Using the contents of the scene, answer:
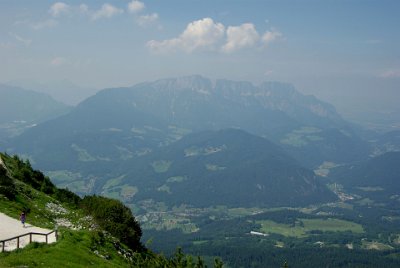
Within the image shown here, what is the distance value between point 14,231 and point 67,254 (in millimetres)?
8066

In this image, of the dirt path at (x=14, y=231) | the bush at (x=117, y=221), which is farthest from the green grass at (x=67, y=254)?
the bush at (x=117, y=221)

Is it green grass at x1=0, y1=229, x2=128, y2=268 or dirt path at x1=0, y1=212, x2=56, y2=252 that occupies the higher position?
dirt path at x1=0, y1=212, x2=56, y2=252

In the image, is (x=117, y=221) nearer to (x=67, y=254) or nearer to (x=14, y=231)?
(x=14, y=231)

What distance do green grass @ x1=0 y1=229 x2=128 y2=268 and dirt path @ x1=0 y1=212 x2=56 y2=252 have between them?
1.45m

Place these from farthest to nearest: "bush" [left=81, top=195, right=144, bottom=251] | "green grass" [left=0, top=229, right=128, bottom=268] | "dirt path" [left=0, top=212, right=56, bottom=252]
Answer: "bush" [left=81, top=195, right=144, bottom=251], "dirt path" [left=0, top=212, right=56, bottom=252], "green grass" [left=0, top=229, right=128, bottom=268]

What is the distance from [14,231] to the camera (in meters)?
37.8

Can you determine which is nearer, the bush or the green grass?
the green grass

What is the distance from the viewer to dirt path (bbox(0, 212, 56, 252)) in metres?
33.5

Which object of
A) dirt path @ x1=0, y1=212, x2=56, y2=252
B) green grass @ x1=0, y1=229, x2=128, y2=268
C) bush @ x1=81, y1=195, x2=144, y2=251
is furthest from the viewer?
bush @ x1=81, y1=195, x2=144, y2=251

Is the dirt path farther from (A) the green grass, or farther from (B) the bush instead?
(B) the bush

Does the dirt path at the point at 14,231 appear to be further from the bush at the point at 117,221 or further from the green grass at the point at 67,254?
the bush at the point at 117,221

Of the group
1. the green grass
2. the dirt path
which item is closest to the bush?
the green grass

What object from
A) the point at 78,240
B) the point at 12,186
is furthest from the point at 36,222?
the point at 12,186

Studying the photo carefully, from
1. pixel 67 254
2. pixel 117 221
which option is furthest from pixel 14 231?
A: pixel 117 221
